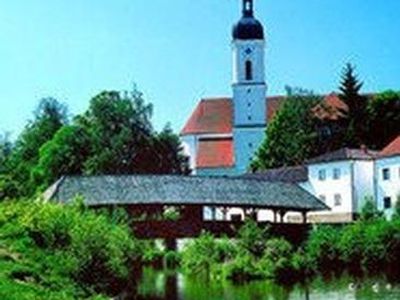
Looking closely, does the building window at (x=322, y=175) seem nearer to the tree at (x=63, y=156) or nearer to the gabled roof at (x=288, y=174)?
the gabled roof at (x=288, y=174)

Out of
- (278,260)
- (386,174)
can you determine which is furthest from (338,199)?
(278,260)

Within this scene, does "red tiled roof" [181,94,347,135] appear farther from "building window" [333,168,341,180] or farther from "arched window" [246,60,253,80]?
"building window" [333,168,341,180]

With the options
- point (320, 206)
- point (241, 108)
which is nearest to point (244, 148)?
point (241, 108)

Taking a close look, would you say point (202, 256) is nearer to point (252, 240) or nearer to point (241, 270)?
point (252, 240)

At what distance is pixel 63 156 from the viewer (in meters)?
71.8

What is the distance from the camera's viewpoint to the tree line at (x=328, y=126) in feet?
241

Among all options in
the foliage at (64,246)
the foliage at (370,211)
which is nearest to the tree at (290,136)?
the foliage at (370,211)

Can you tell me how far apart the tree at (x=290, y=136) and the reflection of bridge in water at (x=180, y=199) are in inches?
854

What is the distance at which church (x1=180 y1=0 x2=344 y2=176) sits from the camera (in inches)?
3334

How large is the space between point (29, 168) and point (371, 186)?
91.2 ft

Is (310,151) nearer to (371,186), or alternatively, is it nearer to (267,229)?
(371,186)

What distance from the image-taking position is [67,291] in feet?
60.0

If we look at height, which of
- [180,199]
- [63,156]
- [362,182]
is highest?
[63,156]

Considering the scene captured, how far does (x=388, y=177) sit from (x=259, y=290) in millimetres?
27393
